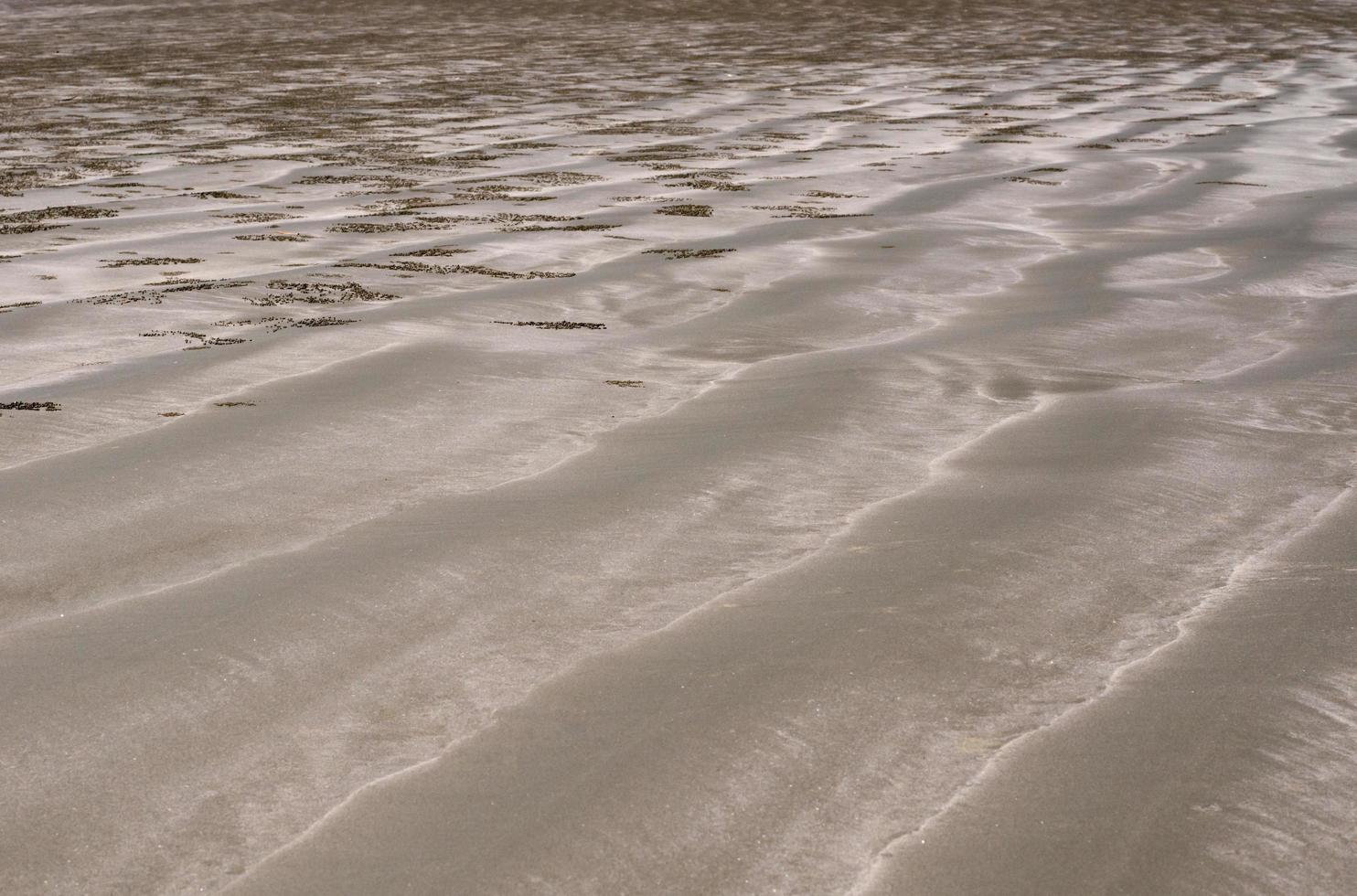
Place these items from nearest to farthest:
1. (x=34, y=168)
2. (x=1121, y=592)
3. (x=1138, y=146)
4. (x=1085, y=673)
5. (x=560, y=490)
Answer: (x=1085, y=673), (x=1121, y=592), (x=560, y=490), (x=34, y=168), (x=1138, y=146)

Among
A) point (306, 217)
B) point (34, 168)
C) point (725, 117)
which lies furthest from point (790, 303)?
point (725, 117)

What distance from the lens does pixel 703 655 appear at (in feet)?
5.49

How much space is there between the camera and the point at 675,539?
6.61 ft

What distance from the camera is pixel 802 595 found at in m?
1.83

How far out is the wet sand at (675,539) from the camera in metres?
1.35

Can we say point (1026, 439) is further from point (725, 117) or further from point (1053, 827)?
point (725, 117)

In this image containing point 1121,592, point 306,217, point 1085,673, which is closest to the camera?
point 1085,673

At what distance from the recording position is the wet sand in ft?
4.42

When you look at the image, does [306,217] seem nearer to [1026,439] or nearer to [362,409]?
[362,409]

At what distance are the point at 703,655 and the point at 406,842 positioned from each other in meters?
0.44

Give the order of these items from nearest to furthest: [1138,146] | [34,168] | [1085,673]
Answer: [1085,673]
[34,168]
[1138,146]

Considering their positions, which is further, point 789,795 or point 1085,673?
point 1085,673

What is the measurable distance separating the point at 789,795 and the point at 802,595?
0.47 m

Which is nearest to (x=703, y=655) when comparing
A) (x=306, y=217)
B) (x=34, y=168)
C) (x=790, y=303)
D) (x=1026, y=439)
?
(x=1026, y=439)
